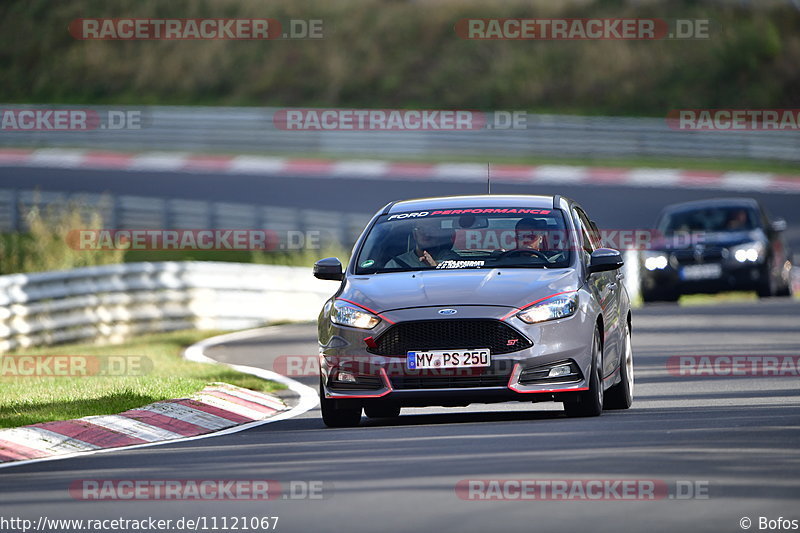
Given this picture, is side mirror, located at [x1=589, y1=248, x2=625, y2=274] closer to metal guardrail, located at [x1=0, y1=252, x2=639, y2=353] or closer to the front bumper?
the front bumper

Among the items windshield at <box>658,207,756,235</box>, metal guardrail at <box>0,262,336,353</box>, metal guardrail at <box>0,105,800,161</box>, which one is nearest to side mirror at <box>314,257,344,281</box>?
metal guardrail at <box>0,262,336,353</box>

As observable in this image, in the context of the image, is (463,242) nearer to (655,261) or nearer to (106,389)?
(106,389)

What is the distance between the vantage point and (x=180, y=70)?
2315 inches

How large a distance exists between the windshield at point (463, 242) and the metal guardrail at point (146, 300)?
9.43 meters

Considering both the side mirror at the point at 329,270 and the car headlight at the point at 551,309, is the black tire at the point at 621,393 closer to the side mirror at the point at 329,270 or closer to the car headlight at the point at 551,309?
the car headlight at the point at 551,309

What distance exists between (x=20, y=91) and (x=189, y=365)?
42713mm

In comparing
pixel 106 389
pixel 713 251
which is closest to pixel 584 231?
pixel 106 389

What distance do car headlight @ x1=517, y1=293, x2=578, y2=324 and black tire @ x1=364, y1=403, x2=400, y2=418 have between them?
1156 millimetres

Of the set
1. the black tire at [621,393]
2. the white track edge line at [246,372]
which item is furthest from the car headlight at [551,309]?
the white track edge line at [246,372]

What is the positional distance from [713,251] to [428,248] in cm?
1315

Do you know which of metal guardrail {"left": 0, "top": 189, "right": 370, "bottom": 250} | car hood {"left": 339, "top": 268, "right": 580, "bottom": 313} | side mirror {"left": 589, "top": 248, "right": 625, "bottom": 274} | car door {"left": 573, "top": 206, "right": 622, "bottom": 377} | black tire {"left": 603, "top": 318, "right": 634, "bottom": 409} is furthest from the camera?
metal guardrail {"left": 0, "top": 189, "right": 370, "bottom": 250}

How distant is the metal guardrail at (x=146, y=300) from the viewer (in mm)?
21719

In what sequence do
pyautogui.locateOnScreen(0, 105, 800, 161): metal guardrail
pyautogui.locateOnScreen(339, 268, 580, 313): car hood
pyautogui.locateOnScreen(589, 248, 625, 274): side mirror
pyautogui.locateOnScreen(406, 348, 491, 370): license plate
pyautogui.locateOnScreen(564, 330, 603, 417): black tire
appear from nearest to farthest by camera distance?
pyautogui.locateOnScreen(406, 348, 491, 370): license plate < pyautogui.locateOnScreen(339, 268, 580, 313): car hood < pyautogui.locateOnScreen(564, 330, 603, 417): black tire < pyautogui.locateOnScreen(589, 248, 625, 274): side mirror < pyautogui.locateOnScreen(0, 105, 800, 161): metal guardrail

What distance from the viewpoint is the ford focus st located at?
11.5 meters
